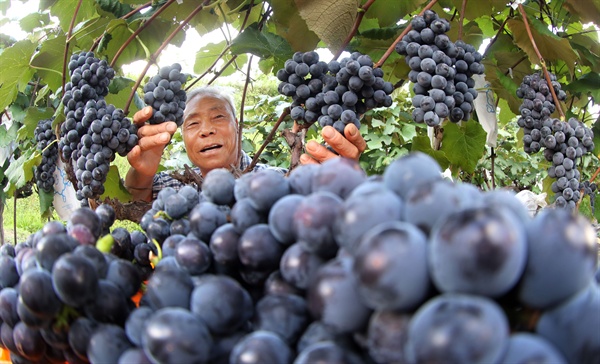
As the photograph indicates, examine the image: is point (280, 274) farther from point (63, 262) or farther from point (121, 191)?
point (121, 191)

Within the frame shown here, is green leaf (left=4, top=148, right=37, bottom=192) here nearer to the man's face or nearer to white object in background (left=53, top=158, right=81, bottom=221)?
white object in background (left=53, top=158, right=81, bottom=221)

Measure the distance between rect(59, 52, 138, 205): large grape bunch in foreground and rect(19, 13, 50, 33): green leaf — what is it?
4.72 feet

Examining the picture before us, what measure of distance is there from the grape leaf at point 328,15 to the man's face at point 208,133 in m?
0.99

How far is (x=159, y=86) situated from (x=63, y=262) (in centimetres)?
105

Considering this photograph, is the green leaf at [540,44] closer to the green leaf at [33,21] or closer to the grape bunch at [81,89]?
the grape bunch at [81,89]

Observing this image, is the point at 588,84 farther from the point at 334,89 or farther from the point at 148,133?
the point at 148,133

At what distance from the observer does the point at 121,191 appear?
182cm

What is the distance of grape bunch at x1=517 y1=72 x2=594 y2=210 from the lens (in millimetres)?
1424

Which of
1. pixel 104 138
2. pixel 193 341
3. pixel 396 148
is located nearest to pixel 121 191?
pixel 104 138

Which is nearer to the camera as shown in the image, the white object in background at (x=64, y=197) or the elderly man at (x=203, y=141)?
the elderly man at (x=203, y=141)

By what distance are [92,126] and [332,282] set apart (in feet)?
3.99

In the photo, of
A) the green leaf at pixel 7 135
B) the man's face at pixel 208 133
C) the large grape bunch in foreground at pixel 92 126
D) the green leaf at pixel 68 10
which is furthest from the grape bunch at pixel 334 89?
the green leaf at pixel 7 135

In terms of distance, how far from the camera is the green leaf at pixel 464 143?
1.72m

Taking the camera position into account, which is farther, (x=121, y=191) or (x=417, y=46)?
(x=121, y=191)
